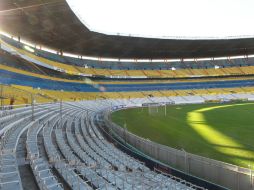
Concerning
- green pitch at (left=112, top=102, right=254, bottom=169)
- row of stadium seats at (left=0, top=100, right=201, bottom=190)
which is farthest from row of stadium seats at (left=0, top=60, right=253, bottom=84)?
row of stadium seats at (left=0, top=100, right=201, bottom=190)

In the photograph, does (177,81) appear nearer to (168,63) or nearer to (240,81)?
(168,63)

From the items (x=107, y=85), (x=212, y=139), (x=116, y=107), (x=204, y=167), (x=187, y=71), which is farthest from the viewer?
(x=187, y=71)

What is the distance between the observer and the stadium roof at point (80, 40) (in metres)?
28.8

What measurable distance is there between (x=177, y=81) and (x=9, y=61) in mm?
39540

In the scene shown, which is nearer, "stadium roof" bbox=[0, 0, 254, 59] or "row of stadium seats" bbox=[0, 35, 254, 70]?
"stadium roof" bbox=[0, 0, 254, 59]

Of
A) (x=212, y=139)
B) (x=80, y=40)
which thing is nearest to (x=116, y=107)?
(x=80, y=40)

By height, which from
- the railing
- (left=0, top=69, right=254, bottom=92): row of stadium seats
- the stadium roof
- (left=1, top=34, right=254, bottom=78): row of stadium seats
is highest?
the stadium roof

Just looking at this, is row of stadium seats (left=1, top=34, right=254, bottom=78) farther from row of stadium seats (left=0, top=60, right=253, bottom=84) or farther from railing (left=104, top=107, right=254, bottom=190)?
railing (left=104, top=107, right=254, bottom=190)

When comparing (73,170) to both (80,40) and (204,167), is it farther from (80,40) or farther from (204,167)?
(80,40)

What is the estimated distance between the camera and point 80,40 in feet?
144

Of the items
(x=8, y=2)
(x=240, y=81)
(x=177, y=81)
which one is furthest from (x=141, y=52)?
(x=8, y=2)

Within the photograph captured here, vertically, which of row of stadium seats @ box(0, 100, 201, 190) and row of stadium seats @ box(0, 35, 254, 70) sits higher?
row of stadium seats @ box(0, 35, 254, 70)

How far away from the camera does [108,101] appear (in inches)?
1735

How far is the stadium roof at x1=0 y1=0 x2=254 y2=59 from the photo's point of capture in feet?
94.6
